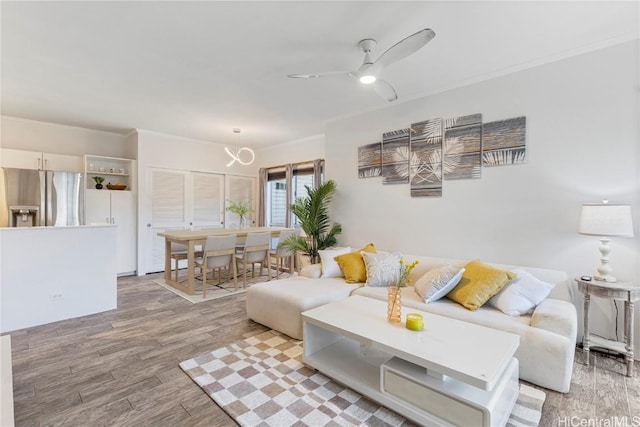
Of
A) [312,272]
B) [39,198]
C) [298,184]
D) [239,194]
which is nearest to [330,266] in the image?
[312,272]

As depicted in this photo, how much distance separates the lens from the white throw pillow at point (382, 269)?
328 centimetres

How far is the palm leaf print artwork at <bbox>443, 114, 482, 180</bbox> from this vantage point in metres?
3.32

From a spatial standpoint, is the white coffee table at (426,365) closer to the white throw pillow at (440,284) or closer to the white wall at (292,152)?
the white throw pillow at (440,284)

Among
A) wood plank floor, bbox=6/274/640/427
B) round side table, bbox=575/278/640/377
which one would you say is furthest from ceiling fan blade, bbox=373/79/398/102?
wood plank floor, bbox=6/274/640/427

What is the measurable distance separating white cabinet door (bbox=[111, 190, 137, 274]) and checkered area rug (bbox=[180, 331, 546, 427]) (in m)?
3.98

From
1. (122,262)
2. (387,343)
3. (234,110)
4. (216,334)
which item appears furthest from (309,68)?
(122,262)

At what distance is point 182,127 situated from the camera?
532cm

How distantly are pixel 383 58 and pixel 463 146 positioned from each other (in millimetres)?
1725

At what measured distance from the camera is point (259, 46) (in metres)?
2.64

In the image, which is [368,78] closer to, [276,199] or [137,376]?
[137,376]

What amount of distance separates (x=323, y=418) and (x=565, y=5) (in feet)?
10.9

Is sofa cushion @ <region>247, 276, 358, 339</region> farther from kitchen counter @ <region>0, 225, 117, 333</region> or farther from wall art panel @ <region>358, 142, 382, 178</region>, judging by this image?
kitchen counter @ <region>0, 225, 117, 333</region>

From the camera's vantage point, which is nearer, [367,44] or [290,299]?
[367,44]

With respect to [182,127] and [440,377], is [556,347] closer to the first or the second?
[440,377]
